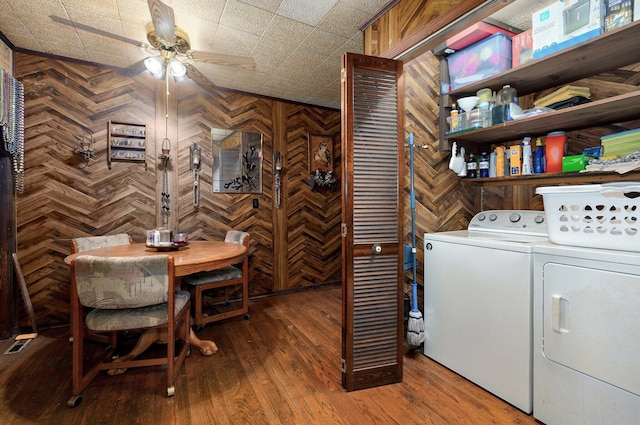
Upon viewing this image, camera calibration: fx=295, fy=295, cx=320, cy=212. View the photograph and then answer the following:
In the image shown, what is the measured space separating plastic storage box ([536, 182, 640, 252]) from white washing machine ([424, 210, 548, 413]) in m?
0.18

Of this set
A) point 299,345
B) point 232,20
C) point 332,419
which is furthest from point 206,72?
point 332,419

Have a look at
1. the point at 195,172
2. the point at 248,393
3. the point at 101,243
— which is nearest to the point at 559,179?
the point at 248,393

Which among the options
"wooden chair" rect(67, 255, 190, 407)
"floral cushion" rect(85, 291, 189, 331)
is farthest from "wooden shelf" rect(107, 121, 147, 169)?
"floral cushion" rect(85, 291, 189, 331)

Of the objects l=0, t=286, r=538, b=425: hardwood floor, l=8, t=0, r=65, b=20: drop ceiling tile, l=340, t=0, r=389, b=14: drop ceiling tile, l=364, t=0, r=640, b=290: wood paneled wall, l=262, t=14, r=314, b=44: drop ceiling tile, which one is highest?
l=8, t=0, r=65, b=20: drop ceiling tile

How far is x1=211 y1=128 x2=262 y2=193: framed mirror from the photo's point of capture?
352 cm

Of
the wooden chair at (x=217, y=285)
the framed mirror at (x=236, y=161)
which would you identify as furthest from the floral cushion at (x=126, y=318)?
the framed mirror at (x=236, y=161)

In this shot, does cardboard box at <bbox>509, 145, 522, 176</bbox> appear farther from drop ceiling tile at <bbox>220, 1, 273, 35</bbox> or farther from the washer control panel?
drop ceiling tile at <bbox>220, 1, 273, 35</bbox>

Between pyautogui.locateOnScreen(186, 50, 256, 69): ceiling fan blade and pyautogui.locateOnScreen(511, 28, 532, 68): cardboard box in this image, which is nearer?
pyautogui.locateOnScreen(511, 28, 532, 68): cardboard box

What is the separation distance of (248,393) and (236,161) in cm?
258

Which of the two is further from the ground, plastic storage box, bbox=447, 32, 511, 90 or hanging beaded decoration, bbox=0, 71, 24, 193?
plastic storage box, bbox=447, 32, 511, 90

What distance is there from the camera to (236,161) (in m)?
3.62

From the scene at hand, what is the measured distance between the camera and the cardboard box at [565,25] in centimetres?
152

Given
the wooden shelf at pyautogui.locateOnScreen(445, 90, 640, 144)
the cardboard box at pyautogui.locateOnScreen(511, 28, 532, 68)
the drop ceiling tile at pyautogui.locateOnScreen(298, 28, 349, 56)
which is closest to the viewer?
the wooden shelf at pyautogui.locateOnScreen(445, 90, 640, 144)

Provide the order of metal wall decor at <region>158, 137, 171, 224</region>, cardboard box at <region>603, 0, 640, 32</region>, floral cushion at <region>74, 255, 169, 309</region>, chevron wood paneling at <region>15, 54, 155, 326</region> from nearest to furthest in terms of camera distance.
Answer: cardboard box at <region>603, 0, 640, 32</region>
floral cushion at <region>74, 255, 169, 309</region>
chevron wood paneling at <region>15, 54, 155, 326</region>
metal wall decor at <region>158, 137, 171, 224</region>
